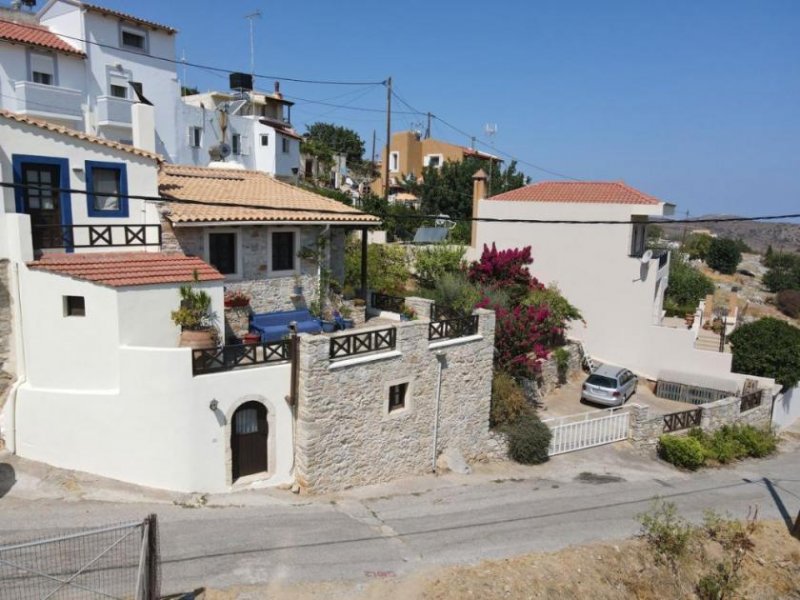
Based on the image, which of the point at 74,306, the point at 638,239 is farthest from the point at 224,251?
the point at 638,239

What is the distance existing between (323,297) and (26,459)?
8927 mm

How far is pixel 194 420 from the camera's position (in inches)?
472

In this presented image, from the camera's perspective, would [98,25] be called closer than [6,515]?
No

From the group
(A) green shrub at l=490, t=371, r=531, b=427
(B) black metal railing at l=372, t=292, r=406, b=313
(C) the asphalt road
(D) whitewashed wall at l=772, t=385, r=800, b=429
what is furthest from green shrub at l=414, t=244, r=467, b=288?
(D) whitewashed wall at l=772, t=385, r=800, b=429

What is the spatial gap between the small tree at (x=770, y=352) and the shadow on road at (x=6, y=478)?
26.4m

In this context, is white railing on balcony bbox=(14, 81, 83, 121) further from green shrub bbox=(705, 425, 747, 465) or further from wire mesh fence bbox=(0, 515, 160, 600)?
green shrub bbox=(705, 425, 747, 465)

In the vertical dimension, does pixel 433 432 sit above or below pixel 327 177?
below

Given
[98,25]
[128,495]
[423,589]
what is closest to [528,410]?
[423,589]

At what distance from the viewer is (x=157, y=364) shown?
11.8 meters

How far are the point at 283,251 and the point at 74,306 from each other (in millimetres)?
6317

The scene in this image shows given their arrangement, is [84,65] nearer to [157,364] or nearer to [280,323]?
[280,323]

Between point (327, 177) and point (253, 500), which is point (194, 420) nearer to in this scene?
point (253, 500)

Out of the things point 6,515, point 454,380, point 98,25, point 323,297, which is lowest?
point 6,515

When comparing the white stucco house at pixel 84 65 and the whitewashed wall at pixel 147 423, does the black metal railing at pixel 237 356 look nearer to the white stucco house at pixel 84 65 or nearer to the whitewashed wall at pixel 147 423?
the whitewashed wall at pixel 147 423
